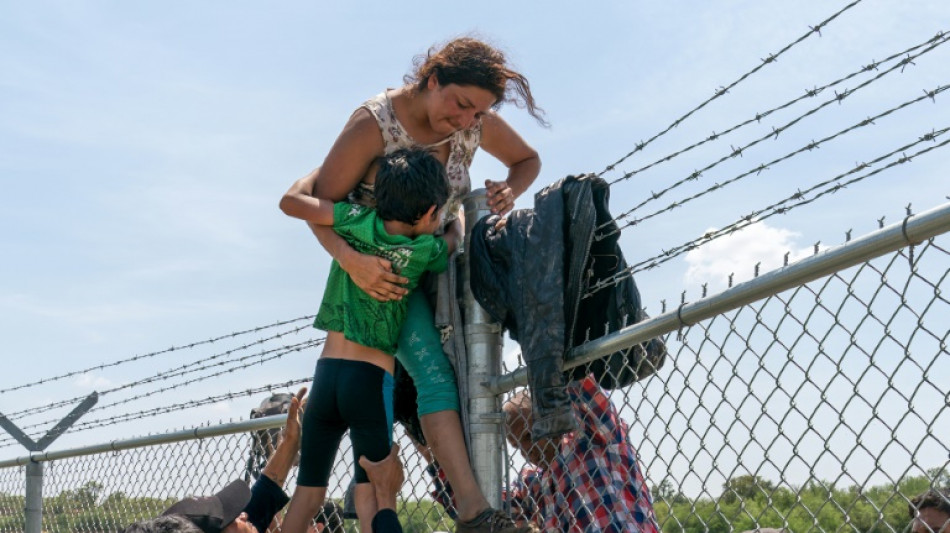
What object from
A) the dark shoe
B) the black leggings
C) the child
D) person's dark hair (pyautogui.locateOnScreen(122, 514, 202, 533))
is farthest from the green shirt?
person's dark hair (pyautogui.locateOnScreen(122, 514, 202, 533))

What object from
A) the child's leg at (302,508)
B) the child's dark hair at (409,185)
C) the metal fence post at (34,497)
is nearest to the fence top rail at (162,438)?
the metal fence post at (34,497)

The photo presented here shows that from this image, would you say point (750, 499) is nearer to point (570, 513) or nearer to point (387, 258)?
point (570, 513)

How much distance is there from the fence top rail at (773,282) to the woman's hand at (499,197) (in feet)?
1.94

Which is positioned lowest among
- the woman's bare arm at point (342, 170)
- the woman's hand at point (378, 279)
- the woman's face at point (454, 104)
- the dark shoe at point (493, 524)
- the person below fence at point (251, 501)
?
the dark shoe at point (493, 524)

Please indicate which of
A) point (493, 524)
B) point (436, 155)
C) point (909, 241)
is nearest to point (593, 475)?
point (493, 524)

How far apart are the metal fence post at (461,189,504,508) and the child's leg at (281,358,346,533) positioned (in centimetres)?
49

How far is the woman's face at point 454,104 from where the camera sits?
3842 millimetres

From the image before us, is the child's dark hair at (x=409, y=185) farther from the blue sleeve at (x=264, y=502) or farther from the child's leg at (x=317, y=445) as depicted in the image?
the blue sleeve at (x=264, y=502)

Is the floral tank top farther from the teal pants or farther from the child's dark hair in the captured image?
the teal pants

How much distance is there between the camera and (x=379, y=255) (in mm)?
3738

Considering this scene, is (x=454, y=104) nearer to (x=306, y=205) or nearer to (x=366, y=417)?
(x=306, y=205)

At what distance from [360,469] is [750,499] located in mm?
1387

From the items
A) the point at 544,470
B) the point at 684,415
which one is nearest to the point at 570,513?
the point at 544,470

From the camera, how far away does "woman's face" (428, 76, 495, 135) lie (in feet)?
12.6
